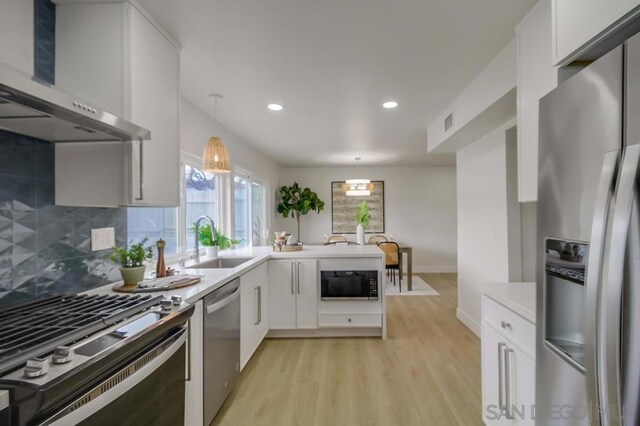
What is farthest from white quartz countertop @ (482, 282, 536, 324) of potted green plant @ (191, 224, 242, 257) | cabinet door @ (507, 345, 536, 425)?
potted green plant @ (191, 224, 242, 257)

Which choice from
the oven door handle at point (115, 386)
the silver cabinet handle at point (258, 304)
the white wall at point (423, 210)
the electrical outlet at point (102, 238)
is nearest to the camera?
the oven door handle at point (115, 386)

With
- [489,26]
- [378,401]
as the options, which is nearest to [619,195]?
[489,26]

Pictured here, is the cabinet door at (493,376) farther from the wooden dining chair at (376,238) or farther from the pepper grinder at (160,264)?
the wooden dining chair at (376,238)

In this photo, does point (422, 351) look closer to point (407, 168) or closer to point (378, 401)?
point (378, 401)

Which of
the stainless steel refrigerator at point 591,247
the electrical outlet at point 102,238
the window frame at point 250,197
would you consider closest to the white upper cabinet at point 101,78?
the electrical outlet at point 102,238

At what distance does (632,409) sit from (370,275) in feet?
8.21

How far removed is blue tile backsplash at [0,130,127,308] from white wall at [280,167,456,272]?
19.6 ft

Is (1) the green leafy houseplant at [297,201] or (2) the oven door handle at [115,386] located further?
(1) the green leafy houseplant at [297,201]

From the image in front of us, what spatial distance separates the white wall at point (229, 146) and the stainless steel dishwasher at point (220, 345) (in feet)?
5.16

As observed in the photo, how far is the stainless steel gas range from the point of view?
76 centimetres

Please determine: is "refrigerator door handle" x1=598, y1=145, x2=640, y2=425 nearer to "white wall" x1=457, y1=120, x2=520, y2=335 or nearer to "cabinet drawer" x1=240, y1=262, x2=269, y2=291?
"cabinet drawer" x1=240, y1=262, x2=269, y2=291

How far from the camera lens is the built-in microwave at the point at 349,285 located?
3.19 meters

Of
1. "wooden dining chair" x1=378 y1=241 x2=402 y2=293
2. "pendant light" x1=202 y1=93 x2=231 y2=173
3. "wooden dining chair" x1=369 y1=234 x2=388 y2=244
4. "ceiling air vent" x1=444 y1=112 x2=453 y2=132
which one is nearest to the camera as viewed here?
"pendant light" x1=202 y1=93 x2=231 y2=173

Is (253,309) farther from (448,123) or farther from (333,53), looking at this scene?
(448,123)
